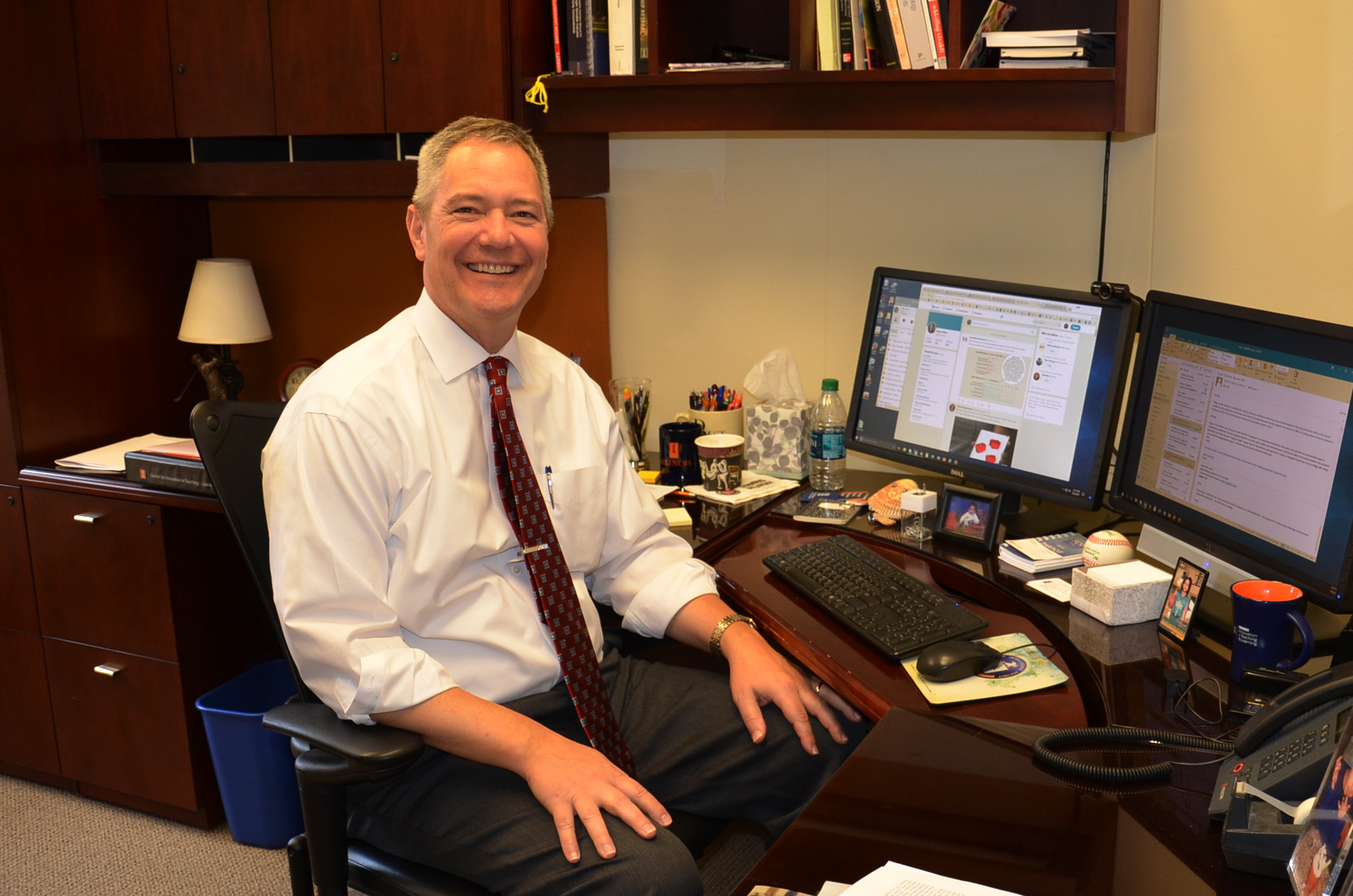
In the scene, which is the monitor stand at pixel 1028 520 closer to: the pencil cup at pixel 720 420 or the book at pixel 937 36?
the pencil cup at pixel 720 420

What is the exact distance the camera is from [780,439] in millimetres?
2436

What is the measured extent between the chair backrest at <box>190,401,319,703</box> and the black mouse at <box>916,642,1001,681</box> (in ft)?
2.83

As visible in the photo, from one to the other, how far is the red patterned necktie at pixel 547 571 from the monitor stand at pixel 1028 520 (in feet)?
2.57

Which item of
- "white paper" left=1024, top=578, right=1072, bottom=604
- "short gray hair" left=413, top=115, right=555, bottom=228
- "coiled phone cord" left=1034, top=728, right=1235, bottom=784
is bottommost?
"white paper" left=1024, top=578, right=1072, bottom=604

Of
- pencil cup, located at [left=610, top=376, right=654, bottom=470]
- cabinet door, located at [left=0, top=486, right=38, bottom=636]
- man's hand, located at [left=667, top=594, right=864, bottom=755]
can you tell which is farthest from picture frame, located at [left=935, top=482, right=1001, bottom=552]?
cabinet door, located at [left=0, top=486, right=38, bottom=636]

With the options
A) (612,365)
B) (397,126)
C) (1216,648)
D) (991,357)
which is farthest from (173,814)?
(1216,648)

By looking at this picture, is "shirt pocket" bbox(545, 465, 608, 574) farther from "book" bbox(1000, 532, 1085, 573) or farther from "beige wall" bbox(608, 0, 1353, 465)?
"beige wall" bbox(608, 0, 1353, 465)

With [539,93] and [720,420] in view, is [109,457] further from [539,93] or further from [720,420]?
[720,420]

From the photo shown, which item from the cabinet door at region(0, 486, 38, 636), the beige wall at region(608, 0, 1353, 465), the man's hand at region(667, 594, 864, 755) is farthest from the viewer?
the cabinet door at region(0, 486, 38, 636)

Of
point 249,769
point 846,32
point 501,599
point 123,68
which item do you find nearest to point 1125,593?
point 501,599

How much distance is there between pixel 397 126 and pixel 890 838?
1.84 meters

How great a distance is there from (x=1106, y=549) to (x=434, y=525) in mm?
1016

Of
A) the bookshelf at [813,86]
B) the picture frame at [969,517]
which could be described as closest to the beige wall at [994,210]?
the bookshelf at [813,86]

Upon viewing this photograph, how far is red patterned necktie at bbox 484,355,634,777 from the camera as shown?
1721 millimetres
